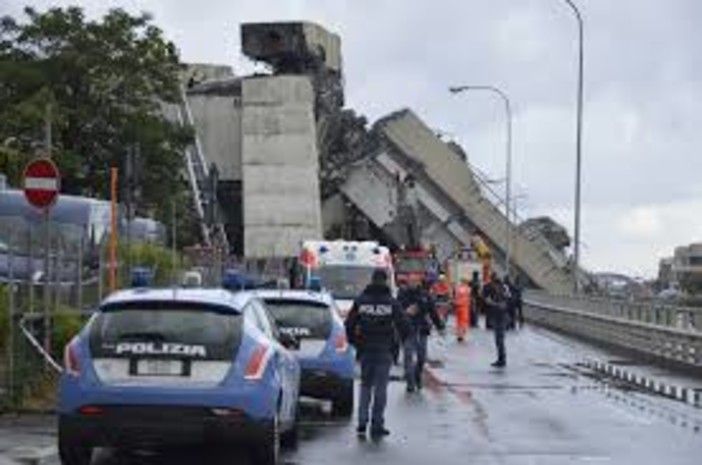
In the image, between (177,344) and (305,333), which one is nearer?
(177,344)

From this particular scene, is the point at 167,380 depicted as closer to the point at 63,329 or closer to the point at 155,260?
the point at 63,329

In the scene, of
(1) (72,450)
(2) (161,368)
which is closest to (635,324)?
(2) (161,368)

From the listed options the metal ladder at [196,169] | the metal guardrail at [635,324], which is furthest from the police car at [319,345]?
the metal ladder at [196,169]

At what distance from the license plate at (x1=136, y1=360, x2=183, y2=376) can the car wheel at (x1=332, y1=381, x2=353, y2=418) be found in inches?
256

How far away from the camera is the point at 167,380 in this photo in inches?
490

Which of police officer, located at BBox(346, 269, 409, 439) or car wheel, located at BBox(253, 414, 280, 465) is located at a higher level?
police officer, located at BBox(346, 269, 409, 439)

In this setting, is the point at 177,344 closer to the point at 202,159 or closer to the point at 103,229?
the point at 103,229

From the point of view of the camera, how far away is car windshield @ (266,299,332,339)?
18.8 meters

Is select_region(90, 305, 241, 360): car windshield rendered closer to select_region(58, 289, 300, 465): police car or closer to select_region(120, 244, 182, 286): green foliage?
select_region(58, 289, 300, 465): police car

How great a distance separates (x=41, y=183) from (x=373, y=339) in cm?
397

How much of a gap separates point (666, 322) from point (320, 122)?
49.4 m

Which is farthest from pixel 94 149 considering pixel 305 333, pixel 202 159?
pixel 305 333

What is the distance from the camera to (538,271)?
295 feet

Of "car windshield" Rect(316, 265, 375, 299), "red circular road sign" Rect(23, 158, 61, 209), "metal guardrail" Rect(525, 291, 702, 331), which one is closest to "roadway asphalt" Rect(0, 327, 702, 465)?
"red circular road sign" Rect(23, 158, 61, 209)
